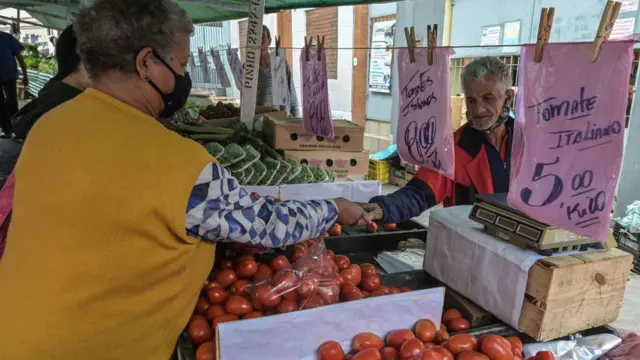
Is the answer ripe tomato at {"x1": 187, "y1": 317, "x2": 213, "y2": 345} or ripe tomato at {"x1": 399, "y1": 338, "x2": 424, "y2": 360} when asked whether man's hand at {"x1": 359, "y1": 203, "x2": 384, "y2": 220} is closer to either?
ripe tomato at {"x1": 399, "y1": 338, "x2": 424, "y2": 360}

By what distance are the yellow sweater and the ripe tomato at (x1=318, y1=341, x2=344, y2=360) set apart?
0.53 metres

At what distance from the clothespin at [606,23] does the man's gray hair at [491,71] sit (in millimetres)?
981

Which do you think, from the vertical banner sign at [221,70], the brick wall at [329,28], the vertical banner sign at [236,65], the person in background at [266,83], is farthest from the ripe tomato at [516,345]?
the brick wall at [329,28]

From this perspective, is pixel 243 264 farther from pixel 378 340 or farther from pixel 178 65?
pixel 178 65

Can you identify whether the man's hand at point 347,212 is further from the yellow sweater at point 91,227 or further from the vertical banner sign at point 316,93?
the vertical banner sign at point 316,93

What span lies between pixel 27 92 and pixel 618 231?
39.5 feet

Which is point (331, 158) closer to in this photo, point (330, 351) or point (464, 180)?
point (464, 180)

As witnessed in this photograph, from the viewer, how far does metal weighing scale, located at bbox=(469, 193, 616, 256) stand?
142 cm

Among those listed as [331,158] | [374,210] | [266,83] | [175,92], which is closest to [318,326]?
[374,210]

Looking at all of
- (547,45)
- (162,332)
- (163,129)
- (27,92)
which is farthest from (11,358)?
(27,92)

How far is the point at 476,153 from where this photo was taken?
229 cm

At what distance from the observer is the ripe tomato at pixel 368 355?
137 centimetres

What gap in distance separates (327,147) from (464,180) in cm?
172

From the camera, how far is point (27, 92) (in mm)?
10852
